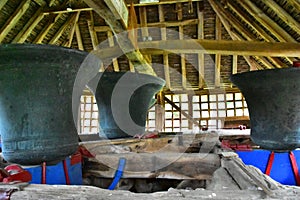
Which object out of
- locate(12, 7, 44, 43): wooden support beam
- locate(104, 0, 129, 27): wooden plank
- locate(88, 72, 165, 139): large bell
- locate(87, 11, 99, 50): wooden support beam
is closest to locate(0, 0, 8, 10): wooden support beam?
locate(12, 7, 44, 43): wooden support beam

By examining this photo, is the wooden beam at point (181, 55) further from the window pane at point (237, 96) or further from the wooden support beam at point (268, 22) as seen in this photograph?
the wooden support beam at point (268, 22)

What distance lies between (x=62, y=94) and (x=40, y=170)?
2.00ft

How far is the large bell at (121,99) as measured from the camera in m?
2.18

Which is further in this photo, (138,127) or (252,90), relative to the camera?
(138,127)

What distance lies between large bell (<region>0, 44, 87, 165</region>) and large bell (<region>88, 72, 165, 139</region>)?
1064mm

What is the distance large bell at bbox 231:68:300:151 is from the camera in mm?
1271

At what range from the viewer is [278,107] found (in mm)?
1304

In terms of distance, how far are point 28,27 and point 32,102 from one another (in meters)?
4.60

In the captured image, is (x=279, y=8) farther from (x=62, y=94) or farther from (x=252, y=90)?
(x=62, y=94)

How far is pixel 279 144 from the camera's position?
1.27 m

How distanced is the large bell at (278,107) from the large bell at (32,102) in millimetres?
895

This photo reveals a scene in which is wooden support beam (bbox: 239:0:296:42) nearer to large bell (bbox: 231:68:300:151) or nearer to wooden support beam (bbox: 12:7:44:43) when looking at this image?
large bell (bbox: 231:68:300:151)

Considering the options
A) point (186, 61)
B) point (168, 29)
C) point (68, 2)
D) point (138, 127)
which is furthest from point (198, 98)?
point (138, 127)

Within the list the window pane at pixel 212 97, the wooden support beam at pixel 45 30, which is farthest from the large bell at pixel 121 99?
the window pane at pixel 212 97
